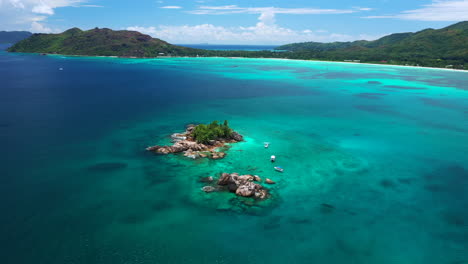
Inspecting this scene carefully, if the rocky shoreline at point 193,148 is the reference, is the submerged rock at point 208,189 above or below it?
below

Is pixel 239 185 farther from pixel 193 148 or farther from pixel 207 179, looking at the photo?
pixel 193 148

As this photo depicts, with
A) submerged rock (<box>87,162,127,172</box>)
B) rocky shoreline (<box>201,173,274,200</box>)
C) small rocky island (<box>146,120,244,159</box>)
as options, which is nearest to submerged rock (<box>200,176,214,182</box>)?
rocky shoreline (<box>201,173,274,200</box>)

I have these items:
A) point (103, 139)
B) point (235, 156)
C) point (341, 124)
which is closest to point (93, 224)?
point (235, 156)

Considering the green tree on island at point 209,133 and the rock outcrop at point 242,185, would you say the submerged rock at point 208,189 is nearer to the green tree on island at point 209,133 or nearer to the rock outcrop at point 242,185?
the rock outcrop at point 242,185

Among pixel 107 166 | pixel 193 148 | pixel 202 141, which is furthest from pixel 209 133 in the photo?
pixel 107 166

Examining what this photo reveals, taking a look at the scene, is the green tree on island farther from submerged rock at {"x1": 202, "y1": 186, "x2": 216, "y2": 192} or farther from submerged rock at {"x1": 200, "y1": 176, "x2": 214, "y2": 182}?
submerged rock at {"x1": 202, "y1": 186, "x2": 216, "y2": 192}

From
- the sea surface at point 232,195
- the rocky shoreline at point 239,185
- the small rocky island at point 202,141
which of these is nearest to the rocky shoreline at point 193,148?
the small rocky island at point 202,141
